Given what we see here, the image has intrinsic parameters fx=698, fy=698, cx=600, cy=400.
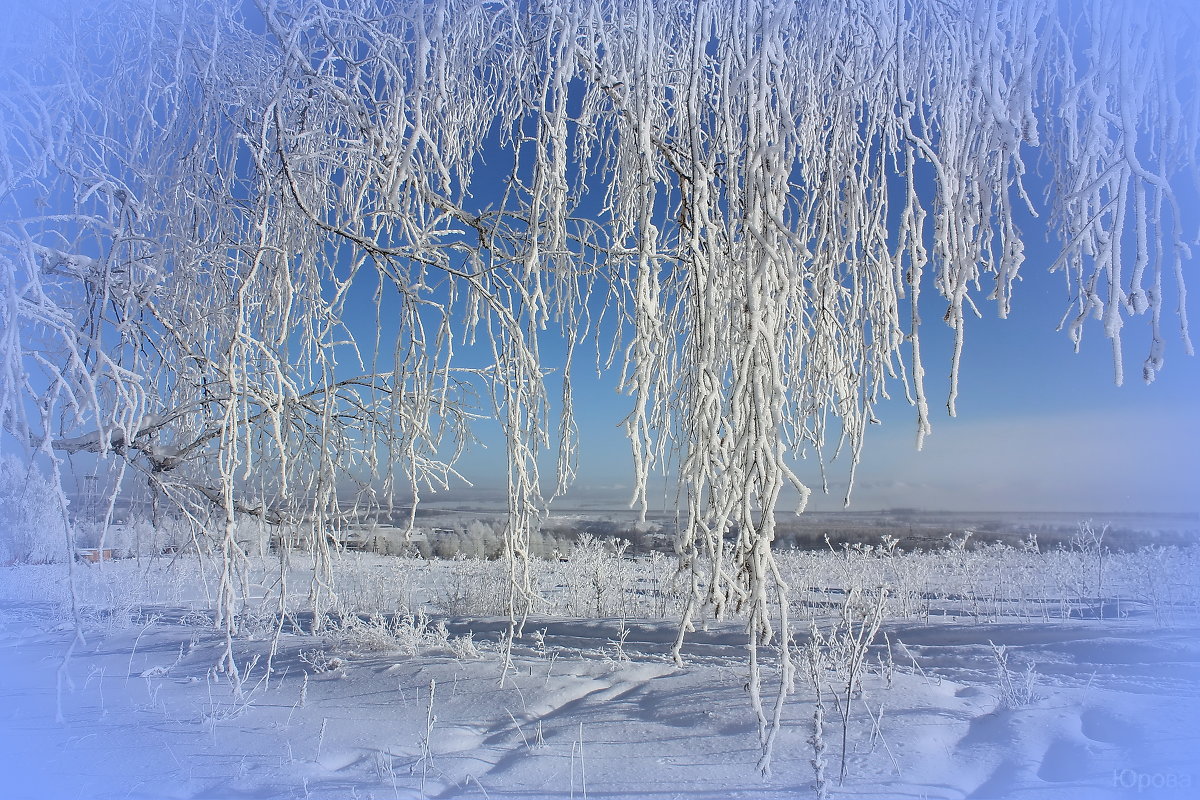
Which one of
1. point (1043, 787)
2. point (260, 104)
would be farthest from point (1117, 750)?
point (260, 104)

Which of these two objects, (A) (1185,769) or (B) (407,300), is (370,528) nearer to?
(B) (407,300)

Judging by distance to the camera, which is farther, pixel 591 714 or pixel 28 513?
pixel 591 714

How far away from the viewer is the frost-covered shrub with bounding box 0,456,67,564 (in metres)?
1.68

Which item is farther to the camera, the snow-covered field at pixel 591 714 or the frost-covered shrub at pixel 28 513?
the snow-covered field at pixel 591 714

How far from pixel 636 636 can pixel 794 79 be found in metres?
5.80

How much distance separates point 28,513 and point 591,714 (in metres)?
2.67

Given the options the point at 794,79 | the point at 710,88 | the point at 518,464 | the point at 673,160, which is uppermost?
the point at 710,88

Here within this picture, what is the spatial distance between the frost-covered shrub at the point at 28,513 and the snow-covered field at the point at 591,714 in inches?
17.7

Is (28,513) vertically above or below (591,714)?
above

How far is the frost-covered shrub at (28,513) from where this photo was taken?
1681 millimetres

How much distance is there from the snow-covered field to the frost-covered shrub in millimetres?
450

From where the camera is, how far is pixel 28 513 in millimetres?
2369

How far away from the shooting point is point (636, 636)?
675 cm

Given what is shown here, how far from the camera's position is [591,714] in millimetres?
3738
